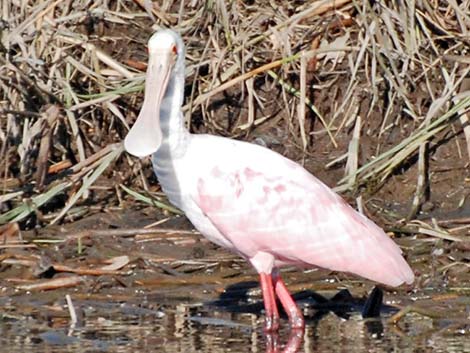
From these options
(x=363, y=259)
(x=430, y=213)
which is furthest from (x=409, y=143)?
(x=363, y=259)

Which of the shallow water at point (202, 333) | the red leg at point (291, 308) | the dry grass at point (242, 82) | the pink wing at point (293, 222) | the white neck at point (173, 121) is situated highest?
the dry grass at point (242, 82)

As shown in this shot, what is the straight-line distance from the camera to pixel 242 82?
32.9ft

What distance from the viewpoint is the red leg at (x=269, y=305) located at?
7.48 meters

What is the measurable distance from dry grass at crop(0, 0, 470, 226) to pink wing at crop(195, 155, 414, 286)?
1697mm

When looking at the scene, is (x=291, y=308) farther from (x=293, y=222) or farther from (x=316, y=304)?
(x=316, y=304)

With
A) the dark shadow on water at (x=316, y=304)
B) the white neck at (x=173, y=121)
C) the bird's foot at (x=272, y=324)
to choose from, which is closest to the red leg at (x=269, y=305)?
the bird's foot at (x=272, y=324)

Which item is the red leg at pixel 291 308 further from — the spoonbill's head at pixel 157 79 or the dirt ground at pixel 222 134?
the spoonbill's head at pixel 157 79

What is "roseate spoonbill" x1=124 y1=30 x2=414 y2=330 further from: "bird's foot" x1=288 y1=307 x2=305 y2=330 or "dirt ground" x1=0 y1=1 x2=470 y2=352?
"dirt ground" x1=0 y1=1 x2=470 y2=352

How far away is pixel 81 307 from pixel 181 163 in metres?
1.06

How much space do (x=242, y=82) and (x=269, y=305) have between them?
2863mm

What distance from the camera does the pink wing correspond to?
7.44 m

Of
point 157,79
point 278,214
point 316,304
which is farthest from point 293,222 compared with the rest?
point 157,79

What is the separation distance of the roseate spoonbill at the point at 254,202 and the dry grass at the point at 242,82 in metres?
1.71

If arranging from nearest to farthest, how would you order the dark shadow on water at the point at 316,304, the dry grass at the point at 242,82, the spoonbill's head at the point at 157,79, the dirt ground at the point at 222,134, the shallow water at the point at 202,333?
the shallow water at the point at 202,333
the spoonbill's head at the point at 157,79
the dark shadow on water at the point at 316,304
the dirt ground at the point at 222,134
the dry grass at the point at 242,82
